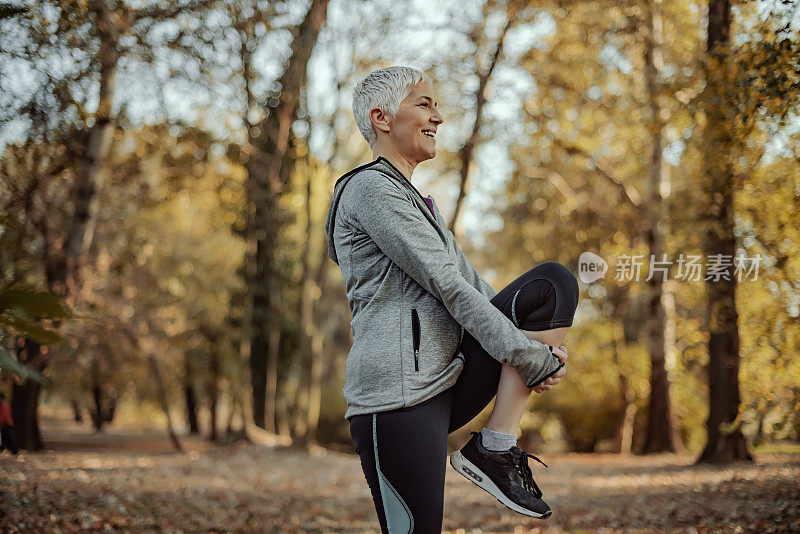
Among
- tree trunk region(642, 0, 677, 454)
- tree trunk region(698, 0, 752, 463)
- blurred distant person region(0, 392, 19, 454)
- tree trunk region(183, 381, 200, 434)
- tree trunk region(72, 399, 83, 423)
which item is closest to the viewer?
blurred distant person region(0, 392, 19, 454)

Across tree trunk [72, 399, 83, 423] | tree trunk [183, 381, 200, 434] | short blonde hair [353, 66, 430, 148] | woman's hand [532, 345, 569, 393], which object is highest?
short blonde hair [353, 66, 430, 148]

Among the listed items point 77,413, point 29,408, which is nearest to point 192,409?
point 77,413

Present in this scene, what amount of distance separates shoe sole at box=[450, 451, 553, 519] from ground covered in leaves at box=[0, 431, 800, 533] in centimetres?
256

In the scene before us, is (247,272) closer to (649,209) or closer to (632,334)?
(649,209)

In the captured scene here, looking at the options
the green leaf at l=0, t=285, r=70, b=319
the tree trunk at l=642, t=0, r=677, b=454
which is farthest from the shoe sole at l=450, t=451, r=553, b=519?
the tree trunk at l=642, t=0, r=677, b=454

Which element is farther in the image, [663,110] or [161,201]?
[161,201]

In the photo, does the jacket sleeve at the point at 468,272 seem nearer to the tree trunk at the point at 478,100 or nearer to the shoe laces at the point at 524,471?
the shoe laces at the point at 524,471

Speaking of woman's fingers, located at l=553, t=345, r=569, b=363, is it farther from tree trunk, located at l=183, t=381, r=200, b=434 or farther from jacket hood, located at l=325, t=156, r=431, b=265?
tree trunk, located at l=183, t=381, r=200, b=434

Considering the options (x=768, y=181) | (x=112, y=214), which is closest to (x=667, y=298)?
(x=768, y=181)

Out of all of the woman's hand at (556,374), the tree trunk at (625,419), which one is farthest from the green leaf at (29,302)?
the tree trunk at (625,419)

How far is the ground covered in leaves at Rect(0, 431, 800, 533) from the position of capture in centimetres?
439

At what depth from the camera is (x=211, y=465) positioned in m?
9.41

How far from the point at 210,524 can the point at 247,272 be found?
8.03 metres

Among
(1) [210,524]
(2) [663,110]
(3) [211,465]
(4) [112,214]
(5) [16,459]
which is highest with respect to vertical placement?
(2) [663,110]
